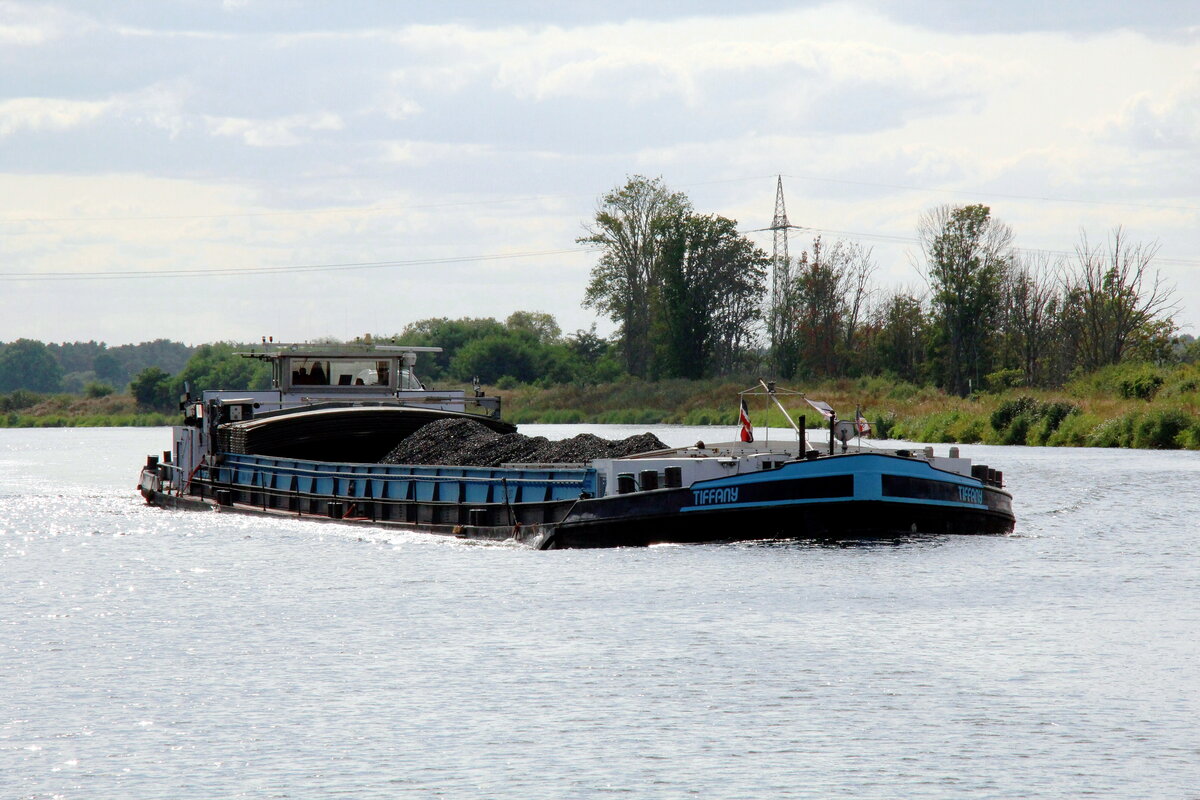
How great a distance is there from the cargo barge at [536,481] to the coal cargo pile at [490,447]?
0.92 meters

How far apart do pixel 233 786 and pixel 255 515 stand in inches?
785

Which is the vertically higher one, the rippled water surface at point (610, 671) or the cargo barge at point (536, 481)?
the cargo barge at point (536, 481)

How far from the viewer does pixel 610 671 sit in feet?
45.8

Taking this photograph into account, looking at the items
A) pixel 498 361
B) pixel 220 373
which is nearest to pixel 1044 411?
pixel 498 361

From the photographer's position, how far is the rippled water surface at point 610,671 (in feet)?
34.8

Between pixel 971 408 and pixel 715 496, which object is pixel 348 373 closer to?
pixel 715 496

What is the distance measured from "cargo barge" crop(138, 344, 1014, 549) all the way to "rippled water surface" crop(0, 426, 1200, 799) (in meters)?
0.50

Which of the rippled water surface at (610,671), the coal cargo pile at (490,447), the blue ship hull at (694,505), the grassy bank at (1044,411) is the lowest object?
the rippled water surface at (610,671)

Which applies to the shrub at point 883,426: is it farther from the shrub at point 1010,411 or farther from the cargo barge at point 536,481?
the cargo barge at point 536,481

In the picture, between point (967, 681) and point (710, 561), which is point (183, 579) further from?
point (967, 681)

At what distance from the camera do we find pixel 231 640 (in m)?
16.1

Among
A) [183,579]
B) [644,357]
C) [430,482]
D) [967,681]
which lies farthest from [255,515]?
[644,357]

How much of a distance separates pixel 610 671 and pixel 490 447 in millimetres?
12299

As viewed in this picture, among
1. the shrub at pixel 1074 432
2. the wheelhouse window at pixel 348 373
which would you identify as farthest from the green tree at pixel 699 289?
the wheelhouse window at pixel 348 373
